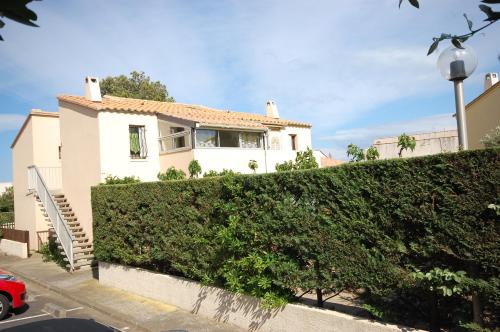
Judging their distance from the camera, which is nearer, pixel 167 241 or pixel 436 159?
pixel 436 159

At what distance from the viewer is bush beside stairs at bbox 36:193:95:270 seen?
15094 mm

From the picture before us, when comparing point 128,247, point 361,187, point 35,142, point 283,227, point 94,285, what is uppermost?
point 35,142

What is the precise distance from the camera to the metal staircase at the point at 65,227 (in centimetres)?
1497

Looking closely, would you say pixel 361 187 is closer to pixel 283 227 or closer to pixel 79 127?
pixel 283 227

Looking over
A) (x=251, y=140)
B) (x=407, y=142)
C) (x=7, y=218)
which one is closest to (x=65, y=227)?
(x=251, y=140)

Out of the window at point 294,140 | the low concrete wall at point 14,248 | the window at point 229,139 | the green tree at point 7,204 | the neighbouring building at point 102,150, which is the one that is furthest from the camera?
the green tree at point 7,204

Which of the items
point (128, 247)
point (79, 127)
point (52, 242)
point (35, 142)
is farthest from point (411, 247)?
point (35, 142)

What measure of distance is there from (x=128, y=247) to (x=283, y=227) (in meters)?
5.86

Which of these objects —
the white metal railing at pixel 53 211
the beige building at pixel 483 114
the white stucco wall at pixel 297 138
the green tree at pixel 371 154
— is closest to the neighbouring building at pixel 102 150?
the white metal railing at pixel 53 211

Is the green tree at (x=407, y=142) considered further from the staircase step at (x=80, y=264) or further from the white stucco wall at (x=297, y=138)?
the white stucco wall at (x=297, y=138)

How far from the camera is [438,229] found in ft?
16.7

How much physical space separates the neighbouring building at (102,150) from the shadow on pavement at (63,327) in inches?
446

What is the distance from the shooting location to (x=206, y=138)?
17.1 metres

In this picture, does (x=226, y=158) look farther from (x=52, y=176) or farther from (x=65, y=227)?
(x=52, y=176)
